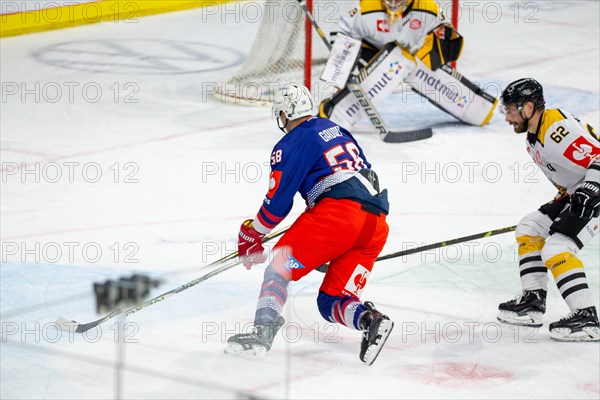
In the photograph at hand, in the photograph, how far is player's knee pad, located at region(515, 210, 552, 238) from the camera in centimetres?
434

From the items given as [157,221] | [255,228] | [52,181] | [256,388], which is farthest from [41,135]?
[256,388]

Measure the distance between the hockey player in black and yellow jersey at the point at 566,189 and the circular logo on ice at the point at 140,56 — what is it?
16.0 ft

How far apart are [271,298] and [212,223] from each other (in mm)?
1678

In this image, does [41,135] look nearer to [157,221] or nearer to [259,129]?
[259,129]

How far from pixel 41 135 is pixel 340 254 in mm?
3606

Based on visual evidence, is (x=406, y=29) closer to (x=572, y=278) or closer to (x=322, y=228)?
(x=572, y=278)

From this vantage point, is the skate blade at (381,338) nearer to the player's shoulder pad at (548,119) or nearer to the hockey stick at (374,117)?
the player's shoulder pad at (548,119)

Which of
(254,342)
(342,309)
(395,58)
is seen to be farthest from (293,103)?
(395,58)

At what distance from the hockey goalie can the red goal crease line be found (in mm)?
3384

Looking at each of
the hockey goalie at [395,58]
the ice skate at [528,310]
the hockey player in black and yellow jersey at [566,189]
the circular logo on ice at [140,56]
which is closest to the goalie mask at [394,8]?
the hockey goalie at [395,58]

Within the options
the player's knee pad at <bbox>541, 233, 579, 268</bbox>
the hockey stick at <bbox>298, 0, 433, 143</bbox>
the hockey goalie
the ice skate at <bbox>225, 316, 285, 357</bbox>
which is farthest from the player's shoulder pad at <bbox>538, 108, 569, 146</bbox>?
the hockey stick at <bbox>298, 0, 433, 143</bbox>

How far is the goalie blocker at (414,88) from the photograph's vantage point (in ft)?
23.1

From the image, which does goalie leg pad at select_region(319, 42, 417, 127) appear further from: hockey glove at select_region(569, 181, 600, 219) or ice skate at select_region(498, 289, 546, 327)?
hockey glove at select_region(569, 181, 600, 219)

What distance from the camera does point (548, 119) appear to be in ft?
13.7
